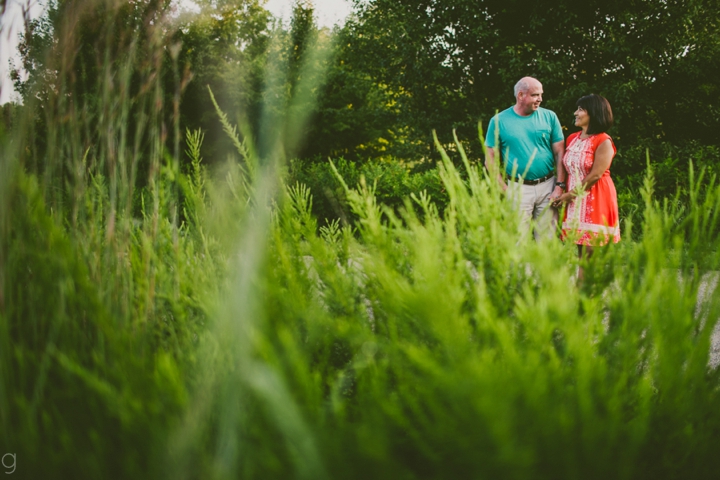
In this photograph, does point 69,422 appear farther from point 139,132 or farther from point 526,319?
point 526,319

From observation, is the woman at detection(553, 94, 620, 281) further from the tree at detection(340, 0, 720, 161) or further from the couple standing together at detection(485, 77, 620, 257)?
the tree at detection(340, 0, 720, 161)

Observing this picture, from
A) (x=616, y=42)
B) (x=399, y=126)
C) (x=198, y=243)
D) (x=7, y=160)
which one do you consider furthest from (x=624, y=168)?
(x=7, y=160)

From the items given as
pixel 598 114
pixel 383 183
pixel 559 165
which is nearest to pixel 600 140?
pixel 598 114

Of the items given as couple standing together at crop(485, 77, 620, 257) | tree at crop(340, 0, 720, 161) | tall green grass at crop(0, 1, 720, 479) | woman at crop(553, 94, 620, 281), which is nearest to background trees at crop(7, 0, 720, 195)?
tree at crop(340, 0, 720, 161)

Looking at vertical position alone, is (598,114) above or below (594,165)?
above

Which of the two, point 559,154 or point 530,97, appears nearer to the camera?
point 530,97

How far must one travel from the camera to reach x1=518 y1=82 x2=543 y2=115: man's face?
13.5 ft

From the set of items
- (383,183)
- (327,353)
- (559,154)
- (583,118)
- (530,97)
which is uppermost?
(530,97)

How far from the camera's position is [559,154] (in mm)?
4340

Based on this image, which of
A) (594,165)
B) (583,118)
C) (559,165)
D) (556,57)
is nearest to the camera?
(594,165)

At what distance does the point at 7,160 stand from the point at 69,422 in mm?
635

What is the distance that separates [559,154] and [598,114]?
0.54 m

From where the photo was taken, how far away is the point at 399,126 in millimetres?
16266

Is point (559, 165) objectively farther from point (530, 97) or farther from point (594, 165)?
point (530, 97)
